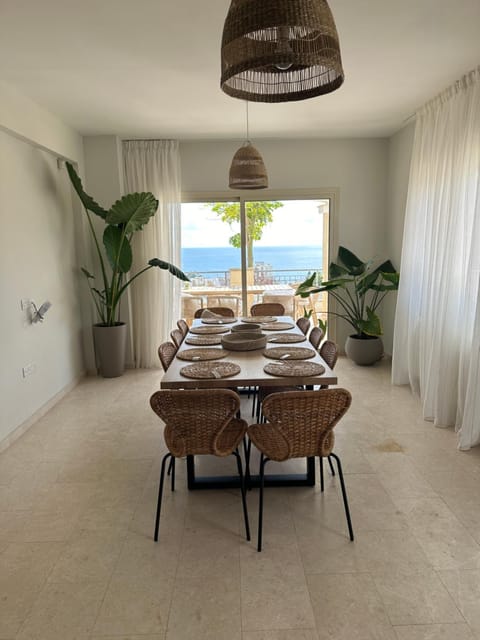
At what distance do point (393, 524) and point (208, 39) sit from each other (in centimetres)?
305

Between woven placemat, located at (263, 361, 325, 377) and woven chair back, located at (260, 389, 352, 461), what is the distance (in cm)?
37

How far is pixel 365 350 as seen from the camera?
5297mm

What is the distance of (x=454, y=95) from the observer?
3594mm

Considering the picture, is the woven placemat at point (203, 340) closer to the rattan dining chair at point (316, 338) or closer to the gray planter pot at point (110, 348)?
the rattan dining chair at point (316, 338)

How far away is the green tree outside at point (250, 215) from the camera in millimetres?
5652

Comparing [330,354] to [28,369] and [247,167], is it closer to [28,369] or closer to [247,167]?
[247,167]

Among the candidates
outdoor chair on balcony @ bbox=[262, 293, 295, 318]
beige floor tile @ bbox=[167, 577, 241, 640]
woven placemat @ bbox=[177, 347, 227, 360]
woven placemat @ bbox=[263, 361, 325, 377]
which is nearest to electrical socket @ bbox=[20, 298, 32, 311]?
woven placemat @ bbox=[177, 347, 227, 360]

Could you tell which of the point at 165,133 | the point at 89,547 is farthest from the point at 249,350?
the point at 165,133

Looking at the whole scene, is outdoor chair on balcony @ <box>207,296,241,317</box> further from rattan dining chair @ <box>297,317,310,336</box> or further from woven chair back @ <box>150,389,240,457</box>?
woven chair back @ <box>150,389,240,457</box>

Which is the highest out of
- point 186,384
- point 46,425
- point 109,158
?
point 109,158

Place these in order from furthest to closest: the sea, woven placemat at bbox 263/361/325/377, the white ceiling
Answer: the sea
woven placemat at bbox 263/361/325/377
the white ceiling

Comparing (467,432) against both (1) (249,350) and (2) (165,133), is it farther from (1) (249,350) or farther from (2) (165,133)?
(2) (165,133)

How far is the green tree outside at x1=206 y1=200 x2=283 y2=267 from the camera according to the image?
5.65 metres

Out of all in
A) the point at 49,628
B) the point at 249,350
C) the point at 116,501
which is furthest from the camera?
the point at 249,350
